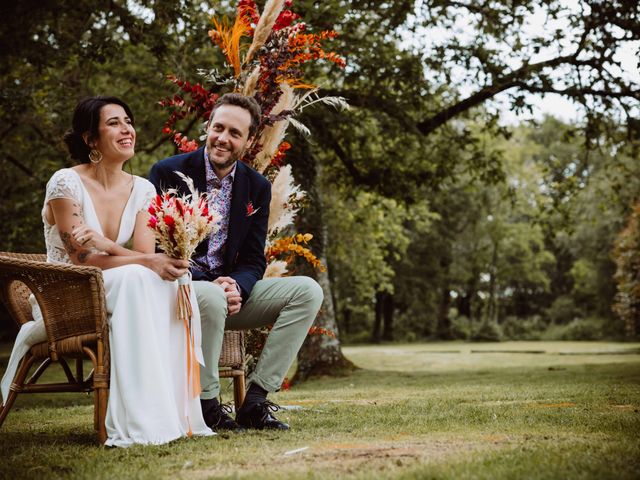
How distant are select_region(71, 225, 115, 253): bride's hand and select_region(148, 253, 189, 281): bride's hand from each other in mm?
293

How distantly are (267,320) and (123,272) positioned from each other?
1.09 meters

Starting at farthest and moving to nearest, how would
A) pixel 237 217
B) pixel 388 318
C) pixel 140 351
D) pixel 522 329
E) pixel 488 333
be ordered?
pixel 522 329, pixel 388 318, pixel 488 333, pixel 237 217, pixel 140 351

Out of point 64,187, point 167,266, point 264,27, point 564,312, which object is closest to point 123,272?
point 167,266

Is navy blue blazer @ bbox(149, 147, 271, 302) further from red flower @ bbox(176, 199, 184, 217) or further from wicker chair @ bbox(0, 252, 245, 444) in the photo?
wicker chair @ bbox(0, 252, 245, 444)

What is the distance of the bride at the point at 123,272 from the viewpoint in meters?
3.66

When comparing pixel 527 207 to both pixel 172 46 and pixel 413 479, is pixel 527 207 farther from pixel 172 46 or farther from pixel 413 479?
pixel 413 479

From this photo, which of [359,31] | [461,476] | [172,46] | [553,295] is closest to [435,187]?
[359,31]

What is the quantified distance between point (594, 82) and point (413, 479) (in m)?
10.5

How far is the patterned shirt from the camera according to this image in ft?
14.9

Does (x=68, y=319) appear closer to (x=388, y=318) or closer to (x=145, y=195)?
(x=145, y=195)

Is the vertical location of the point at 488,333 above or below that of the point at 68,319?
below

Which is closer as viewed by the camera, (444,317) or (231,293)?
(231,293)

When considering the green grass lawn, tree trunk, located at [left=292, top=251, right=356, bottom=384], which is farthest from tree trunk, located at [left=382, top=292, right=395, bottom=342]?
the green grass lawn

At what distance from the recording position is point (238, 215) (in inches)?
180
